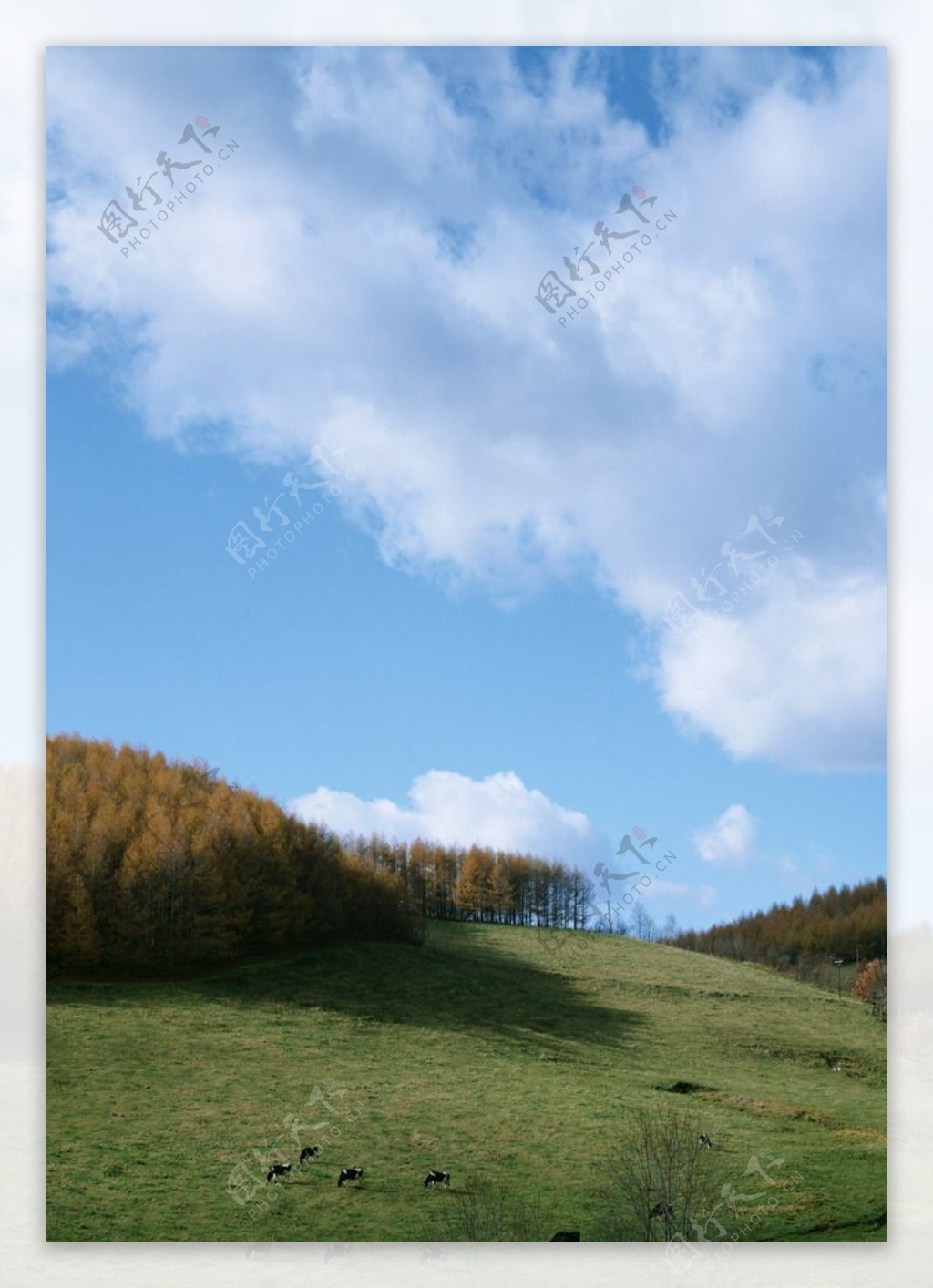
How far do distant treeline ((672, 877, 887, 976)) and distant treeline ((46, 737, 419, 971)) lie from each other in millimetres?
2740

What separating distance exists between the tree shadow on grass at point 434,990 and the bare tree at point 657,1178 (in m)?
0.84

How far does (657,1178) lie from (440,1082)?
177 cm

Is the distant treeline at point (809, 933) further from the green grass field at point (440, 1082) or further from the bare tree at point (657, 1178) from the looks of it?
the bare tree at point (657, 1178)

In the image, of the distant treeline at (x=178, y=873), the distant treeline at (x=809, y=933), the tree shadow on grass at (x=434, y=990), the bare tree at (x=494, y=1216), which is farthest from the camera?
the tree shadow on grass at (x=434, y=990)

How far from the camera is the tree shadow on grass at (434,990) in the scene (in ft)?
32.2

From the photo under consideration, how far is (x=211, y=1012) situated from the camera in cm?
965

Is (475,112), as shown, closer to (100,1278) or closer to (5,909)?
(5,909)

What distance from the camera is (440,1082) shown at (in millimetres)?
9492

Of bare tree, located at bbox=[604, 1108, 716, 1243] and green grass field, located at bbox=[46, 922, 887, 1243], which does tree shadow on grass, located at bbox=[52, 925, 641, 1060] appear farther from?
bare tree, located at bbox=[604, 1108, 716, 1243]

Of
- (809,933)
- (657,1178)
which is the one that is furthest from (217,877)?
(809,933)

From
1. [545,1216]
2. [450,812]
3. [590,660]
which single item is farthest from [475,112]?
[545,1216]

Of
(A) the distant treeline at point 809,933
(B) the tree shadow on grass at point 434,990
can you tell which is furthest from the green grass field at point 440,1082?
(A) the distant treeline at point 809,933

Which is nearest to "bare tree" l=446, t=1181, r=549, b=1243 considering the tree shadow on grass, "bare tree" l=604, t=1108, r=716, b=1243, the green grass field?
the green grass field

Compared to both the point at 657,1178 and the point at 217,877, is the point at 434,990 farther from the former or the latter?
the point at 657,1178
